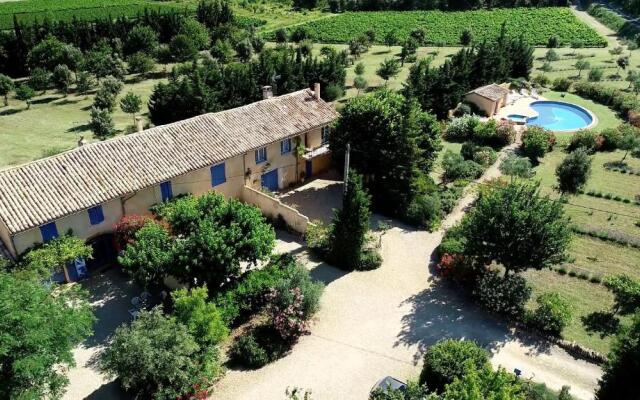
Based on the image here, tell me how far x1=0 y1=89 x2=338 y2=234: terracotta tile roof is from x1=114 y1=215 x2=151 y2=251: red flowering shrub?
5.01 feet

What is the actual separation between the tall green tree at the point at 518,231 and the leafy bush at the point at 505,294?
28.9 inches

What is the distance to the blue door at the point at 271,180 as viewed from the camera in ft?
122

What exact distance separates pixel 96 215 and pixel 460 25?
83286mm

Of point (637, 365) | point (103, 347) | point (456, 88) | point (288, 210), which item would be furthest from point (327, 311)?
point (456, 88)

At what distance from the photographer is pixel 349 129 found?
117ft

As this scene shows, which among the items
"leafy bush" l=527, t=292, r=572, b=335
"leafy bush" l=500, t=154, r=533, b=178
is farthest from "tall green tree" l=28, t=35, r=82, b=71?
"leafy bush" l=527, t=292, r=572, b=335

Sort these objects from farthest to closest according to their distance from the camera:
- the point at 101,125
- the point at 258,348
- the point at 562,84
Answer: the point at 562,84 < the point at 101,125 < the point at 258,348

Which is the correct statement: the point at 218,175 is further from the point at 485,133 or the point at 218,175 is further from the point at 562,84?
the point at 562,84

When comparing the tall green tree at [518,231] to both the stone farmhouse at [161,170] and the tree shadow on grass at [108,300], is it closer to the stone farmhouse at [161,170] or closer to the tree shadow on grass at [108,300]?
the stone farmhouse at [161,170]

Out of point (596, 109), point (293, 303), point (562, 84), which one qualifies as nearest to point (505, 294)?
point (293, 303)

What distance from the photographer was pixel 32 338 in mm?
18094

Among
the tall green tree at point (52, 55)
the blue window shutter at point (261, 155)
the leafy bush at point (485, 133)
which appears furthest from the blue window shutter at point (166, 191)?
the tall green tree at point (52, 55)

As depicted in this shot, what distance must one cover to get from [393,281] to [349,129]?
37.9ft

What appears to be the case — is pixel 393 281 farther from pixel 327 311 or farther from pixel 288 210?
pixel 288 210
